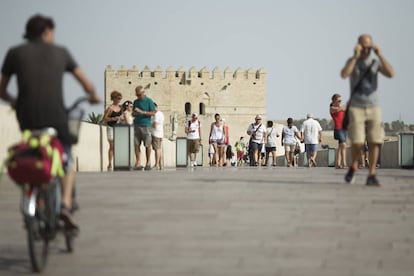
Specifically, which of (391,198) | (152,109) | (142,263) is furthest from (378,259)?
(152,109)

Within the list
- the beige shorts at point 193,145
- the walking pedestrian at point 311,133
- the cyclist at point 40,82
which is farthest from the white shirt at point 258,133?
the cyclist at point 40,82

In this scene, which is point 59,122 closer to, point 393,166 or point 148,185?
point 148,185

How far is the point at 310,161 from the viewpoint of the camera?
900 inches

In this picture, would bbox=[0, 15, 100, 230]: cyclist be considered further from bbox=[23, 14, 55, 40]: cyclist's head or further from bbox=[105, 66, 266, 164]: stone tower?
bbox=[105, 66, 266, 164]: stone tower

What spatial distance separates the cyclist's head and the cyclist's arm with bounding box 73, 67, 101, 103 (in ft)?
1.04

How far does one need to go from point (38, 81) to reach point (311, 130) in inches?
645

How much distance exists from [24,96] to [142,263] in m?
1.27

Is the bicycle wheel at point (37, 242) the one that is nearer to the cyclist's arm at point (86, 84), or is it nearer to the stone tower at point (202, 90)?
the cyclist's arm at point (86, 84)

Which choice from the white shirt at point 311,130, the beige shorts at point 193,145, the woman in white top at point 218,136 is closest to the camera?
the white shirt at point 311,130

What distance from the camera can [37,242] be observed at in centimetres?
579

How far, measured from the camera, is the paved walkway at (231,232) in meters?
5.90

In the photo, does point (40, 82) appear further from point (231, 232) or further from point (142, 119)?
point (142, 119)

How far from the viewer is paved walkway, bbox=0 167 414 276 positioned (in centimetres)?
590

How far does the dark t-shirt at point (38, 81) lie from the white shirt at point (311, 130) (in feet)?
53.1
